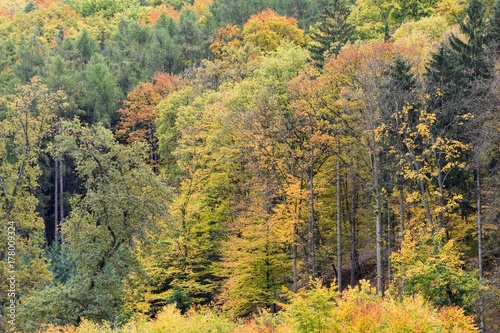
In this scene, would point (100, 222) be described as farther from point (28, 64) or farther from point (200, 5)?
point (200, 5)

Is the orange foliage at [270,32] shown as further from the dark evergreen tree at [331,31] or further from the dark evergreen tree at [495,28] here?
the dark evergreen tree at [495,28]

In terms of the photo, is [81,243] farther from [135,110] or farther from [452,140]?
[135,110]

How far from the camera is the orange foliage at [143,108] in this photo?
51.3m

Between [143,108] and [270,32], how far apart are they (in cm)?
1320

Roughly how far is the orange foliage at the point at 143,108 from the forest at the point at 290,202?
4.77m

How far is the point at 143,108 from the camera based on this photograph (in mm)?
51781

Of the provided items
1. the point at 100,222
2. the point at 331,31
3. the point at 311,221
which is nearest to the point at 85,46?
the point at 331,31

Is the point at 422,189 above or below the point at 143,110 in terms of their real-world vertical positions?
below

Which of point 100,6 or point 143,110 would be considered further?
point 100,6

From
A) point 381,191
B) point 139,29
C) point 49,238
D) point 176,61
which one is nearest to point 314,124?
point 381,191

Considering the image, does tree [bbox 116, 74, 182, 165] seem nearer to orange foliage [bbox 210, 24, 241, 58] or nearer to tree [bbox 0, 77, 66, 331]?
orange foliage [bbox 210, 24, 241, 58]

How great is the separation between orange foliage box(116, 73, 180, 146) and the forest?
4770 millimetres

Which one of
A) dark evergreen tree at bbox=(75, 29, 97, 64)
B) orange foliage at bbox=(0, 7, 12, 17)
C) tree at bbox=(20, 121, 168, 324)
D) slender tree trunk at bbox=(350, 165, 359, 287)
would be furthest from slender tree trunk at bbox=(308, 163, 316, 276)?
orange foliage at bbox=(0, 7, 12, 17)

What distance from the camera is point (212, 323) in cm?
1700
